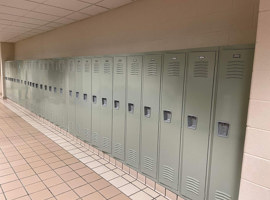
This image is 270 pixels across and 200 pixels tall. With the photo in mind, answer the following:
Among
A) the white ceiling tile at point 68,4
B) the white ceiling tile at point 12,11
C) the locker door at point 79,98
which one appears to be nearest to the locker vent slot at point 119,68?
the locker door at point 79,98

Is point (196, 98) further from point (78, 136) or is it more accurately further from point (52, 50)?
point (52, 50)

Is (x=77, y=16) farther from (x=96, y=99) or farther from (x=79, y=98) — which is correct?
(x=96, y=99)

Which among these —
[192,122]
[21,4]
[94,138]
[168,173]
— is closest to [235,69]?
[192,122]

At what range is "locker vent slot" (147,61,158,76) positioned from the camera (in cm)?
261

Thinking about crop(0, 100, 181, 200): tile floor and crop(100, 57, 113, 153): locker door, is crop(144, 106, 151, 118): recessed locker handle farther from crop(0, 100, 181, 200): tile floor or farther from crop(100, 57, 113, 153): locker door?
crop(0, 100, 181, 200): tile floor

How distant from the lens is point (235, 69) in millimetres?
1893

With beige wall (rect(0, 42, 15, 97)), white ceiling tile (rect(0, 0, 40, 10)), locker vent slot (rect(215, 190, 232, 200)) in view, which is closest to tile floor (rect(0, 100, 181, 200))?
locker vent slot (rect(215, 190, 232, 200))

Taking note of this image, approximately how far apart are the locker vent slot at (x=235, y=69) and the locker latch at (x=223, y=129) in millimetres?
478

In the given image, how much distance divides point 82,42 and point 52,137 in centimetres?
242

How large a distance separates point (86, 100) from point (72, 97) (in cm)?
62

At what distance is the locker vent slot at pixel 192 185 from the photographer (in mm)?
2242

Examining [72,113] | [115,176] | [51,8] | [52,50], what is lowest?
[115,176]

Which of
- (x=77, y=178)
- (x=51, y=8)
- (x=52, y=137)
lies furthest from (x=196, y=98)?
(x=52, y=137)

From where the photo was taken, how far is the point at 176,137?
7.98 feet
